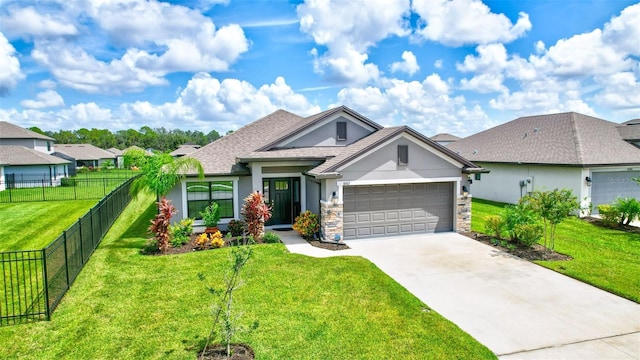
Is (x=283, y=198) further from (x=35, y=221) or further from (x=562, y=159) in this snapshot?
(x=562, y=159)

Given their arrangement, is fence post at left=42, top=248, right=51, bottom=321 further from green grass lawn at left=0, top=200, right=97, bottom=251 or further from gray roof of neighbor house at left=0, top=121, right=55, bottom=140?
gray roof of neighbor house at left=0, top=121, right=55, bottom=140

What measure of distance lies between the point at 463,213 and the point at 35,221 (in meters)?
20.3

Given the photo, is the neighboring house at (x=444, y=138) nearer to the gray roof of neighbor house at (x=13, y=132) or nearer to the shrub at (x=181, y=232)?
the shrub at (x=181, y=232)

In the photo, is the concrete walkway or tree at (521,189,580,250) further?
tree at (521,189,580,250)

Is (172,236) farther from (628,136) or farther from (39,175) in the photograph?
(39,175)

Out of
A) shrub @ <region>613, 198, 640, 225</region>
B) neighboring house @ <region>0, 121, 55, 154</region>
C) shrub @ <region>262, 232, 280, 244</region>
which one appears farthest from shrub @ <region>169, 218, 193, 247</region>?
neighboring house @ <region>0, 121, 55, 154</region>

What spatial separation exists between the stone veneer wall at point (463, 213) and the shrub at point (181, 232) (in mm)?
10671

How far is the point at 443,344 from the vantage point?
6.75m

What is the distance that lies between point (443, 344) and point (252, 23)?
14971mm

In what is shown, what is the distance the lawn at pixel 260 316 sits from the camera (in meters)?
6.61

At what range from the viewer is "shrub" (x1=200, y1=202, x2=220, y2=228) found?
14609mm

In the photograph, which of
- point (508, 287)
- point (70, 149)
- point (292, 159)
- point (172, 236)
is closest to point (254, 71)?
point (292, 159)

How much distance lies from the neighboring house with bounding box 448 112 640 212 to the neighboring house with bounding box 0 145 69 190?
38.3m

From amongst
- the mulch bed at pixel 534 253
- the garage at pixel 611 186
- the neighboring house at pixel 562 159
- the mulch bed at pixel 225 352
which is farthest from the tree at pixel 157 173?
the garage at pixel 611 186
